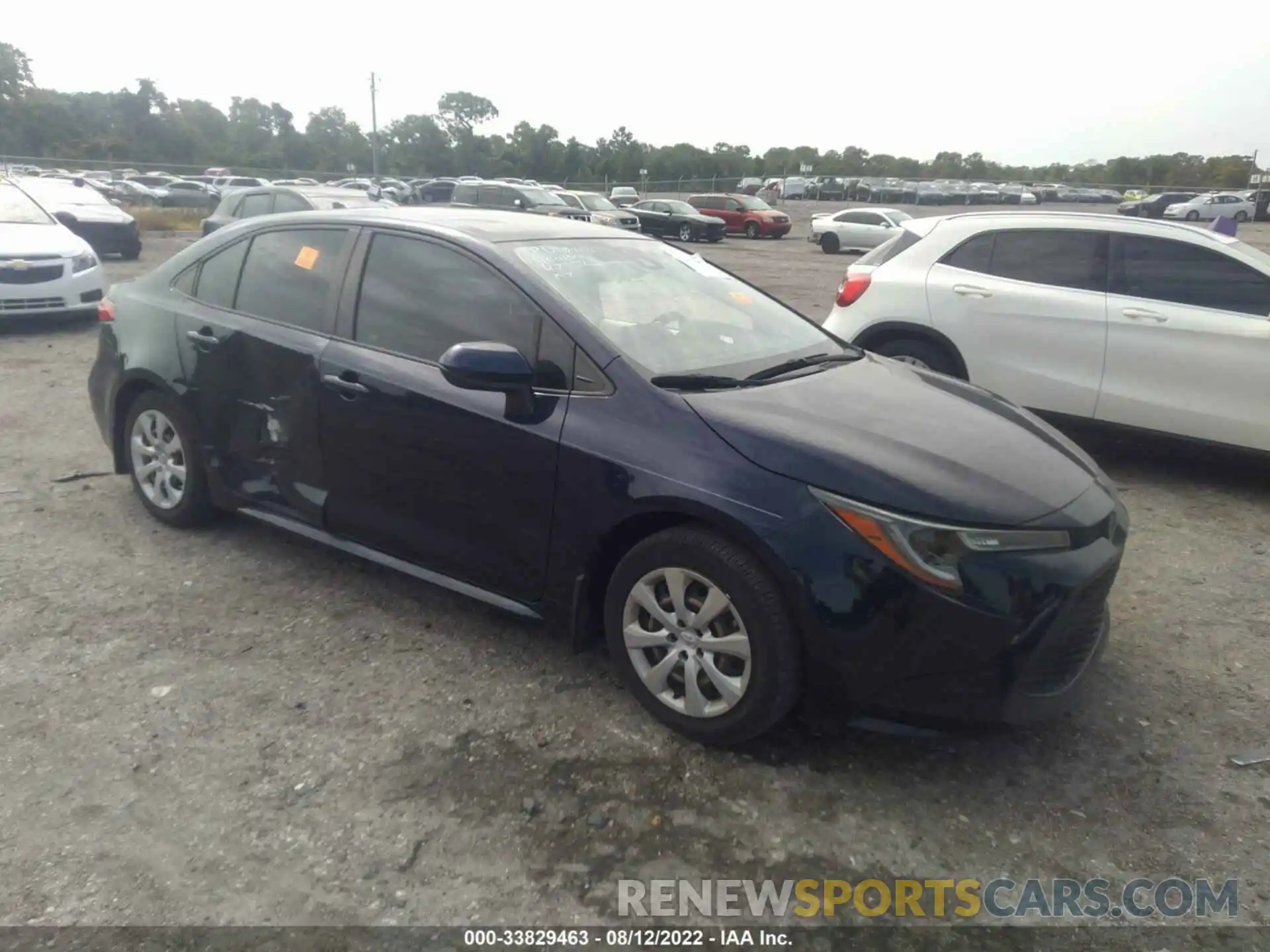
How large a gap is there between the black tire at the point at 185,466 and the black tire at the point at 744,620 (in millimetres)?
2469

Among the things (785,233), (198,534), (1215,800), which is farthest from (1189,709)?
(785,233)

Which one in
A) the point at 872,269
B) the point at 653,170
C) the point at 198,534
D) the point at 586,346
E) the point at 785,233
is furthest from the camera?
the point at 653,170

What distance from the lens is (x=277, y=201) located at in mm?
13219

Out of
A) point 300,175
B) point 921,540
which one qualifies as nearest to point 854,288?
point 921,540

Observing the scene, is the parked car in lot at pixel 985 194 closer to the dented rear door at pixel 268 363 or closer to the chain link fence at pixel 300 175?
the chain link fence at pixel 300 175

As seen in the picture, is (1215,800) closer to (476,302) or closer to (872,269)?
(476,302)

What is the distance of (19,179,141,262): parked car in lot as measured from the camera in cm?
1650

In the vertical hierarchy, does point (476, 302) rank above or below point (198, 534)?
above

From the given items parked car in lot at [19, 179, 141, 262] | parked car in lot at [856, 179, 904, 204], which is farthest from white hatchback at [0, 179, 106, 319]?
parked car in lot at [856, 179, 904, 204]

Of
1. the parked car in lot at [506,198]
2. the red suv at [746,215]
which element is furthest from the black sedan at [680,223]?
the parked car in lot at [506,198]

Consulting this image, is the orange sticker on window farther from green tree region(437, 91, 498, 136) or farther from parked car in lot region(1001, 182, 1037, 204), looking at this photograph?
green tree region(437, 91, 498, 136)

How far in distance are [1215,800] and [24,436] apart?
22.7 feet

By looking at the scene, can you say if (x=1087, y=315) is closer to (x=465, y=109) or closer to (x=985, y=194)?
(x=985, y=194)

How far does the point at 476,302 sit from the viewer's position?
363 cm
